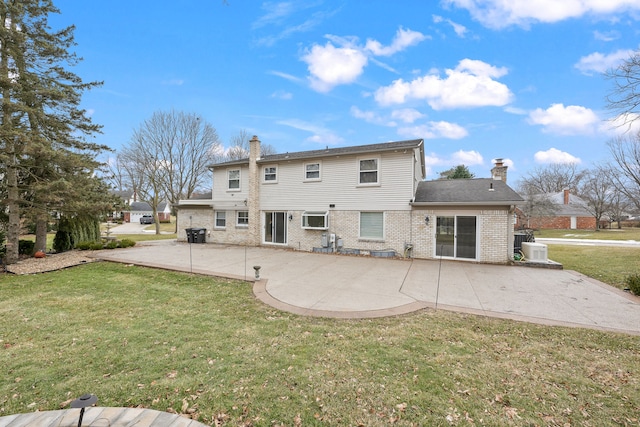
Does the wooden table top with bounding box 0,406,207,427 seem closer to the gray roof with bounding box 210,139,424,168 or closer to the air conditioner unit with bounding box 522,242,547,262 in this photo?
the gray roof with bounding box 210,139,424,168

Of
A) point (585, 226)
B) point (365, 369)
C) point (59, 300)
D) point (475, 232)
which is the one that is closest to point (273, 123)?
point (475, 232)

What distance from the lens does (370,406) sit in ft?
8.85

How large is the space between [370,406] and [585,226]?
170 ft

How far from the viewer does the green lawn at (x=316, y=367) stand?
2652mm

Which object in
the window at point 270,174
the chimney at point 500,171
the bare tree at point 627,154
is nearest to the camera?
the chimney at point 500,171

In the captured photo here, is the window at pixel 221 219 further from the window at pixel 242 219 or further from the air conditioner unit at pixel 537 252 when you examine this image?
the air conditioner unit at pixel 537 252

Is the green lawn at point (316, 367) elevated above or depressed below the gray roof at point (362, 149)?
below

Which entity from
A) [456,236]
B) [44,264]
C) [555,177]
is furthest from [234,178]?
[555,177]

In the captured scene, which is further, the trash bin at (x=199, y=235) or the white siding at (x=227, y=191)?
the trash bin at (x=199, y=235)

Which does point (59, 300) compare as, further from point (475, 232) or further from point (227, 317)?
point (475, 232)

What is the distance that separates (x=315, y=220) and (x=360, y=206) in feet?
8.30

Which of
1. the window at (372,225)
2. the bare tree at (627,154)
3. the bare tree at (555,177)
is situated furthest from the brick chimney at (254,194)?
the bare tree at (555,177)

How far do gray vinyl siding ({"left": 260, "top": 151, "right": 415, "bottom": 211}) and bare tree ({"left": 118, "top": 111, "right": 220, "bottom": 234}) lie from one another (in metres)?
12.9

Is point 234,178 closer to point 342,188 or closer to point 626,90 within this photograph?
point 342,188
